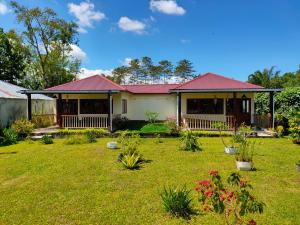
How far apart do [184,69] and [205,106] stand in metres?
38.7

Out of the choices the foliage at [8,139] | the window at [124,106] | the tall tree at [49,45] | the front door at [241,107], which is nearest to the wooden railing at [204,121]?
the front door at [241,107]

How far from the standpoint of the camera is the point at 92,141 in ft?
48.5

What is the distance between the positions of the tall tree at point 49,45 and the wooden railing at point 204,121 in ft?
85.4

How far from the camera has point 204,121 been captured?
1911cm

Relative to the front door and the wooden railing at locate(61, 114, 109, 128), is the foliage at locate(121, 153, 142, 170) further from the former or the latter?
the front door

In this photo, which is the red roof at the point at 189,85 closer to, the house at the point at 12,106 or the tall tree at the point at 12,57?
the house at the point at 12,106

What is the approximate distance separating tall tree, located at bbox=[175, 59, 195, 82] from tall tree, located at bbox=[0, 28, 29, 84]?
104ft

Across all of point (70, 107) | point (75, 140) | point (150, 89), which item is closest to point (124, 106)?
point (70, 107)

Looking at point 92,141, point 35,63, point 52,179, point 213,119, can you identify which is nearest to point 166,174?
point 52,179

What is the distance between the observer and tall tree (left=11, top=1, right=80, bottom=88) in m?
35.6

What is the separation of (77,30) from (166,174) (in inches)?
1459

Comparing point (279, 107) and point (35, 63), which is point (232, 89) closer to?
point (279, 107)

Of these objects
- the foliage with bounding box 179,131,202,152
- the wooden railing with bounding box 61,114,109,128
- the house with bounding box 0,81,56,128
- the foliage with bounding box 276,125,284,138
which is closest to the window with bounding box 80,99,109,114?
the wooden railing with bounding box 61,114,109,128

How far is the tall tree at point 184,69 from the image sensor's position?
57.3 meters
